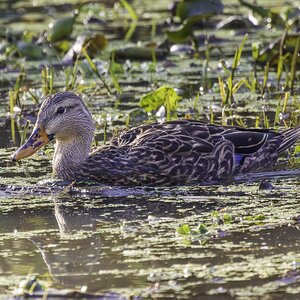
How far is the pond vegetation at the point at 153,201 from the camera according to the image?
678 cm

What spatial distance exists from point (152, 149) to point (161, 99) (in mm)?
Answer: 2084

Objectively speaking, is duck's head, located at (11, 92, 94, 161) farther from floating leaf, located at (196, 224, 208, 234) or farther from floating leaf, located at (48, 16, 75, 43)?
floating leaf, located at (48, 16, 75, 43)

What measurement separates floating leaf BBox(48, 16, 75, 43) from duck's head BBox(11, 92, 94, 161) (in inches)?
255

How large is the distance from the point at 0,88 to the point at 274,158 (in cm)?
524

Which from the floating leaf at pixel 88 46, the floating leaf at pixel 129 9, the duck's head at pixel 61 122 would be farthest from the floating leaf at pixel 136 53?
the duck's head at pixel 61 122

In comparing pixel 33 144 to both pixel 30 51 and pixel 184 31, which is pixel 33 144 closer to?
pixel 30 51

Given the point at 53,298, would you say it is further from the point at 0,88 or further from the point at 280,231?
the point at 0,88

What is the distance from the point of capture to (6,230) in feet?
26.8

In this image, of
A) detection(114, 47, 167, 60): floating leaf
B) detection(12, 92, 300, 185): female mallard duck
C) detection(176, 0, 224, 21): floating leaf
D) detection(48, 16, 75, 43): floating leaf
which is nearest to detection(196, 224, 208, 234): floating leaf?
detection(12, 92, 300, 185): female mallard duck

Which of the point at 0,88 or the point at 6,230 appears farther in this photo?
the point at 0,88

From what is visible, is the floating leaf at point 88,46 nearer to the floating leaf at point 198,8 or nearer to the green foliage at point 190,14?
the green foliage at point 190,14

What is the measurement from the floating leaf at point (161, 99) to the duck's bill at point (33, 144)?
1959 millimetres

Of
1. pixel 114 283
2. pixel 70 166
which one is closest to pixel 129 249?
pixel 114 283

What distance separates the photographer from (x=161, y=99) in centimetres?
1172
